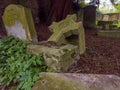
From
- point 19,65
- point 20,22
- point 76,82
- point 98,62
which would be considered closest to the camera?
point 76,82

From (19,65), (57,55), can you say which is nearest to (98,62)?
(57,55)

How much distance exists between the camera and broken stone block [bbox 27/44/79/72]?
383 centimetres

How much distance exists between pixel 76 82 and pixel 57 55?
99 centimetres

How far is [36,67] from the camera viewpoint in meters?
3.82

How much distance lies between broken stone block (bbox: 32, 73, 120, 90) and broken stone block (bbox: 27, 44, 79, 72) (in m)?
0.68

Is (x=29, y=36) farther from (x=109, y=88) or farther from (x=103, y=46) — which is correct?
(x=109, y=88)

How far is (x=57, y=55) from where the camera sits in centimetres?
384

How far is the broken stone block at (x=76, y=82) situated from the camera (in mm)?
2859

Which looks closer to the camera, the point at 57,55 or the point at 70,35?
the point at 57,55

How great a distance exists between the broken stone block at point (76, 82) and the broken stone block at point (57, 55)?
68 cm

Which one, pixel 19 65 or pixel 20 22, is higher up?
pixel 20 22

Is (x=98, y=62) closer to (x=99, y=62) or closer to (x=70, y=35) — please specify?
(x=99, y=62)

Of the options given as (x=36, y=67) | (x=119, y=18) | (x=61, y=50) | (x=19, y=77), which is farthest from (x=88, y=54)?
(x=119, y=18)

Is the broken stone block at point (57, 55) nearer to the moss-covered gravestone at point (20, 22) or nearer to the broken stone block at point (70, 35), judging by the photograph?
the broken stone block at point (70, 35)
